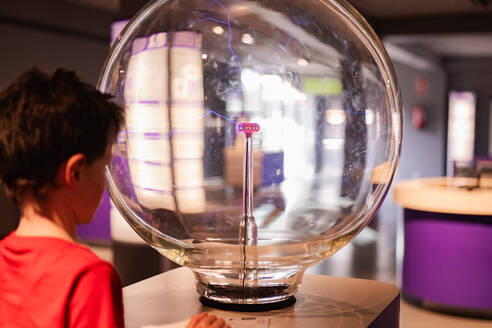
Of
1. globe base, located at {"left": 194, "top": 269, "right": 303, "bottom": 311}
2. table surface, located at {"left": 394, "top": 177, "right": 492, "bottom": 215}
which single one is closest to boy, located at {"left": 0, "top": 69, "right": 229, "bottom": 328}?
globe base, located at {"left": 194, "top": 269, "right": 303, "bottom": 311}

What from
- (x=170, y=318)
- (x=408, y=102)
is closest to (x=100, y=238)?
(x=170, y=318)

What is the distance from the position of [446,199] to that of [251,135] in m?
2.93

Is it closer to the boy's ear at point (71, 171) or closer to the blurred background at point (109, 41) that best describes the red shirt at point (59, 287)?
the boy's ear at point (71, 171)

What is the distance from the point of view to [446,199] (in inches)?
144

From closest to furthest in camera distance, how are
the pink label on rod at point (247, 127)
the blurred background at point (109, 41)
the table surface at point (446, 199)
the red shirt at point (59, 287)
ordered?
1. the red shirt at point (59, 287)
2. the pink label on rod at point (247, 127)
3. the table surface at point (446, 199)
4. the blurred background at point (109, 41)

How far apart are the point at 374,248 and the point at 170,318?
5.05 metres

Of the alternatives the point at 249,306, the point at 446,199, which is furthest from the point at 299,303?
the point at 446,199

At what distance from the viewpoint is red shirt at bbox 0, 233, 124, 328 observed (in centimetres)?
74

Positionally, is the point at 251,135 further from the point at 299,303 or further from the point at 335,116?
the point at 299,303

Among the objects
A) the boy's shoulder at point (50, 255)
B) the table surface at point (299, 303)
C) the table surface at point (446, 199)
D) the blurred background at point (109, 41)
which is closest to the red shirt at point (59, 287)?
the boy's shoulder at point (50, 255)

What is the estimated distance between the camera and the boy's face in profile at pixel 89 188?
0.81 metres

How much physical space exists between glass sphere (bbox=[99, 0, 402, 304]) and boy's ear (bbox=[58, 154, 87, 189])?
0.25 metres

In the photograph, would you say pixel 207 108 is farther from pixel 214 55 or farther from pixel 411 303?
pixel 411 303

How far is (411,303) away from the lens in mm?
3959
